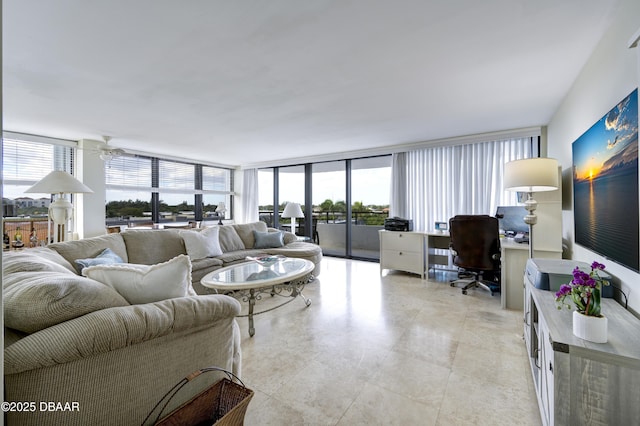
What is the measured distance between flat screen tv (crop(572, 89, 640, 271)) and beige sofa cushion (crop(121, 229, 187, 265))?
4126 millimetres

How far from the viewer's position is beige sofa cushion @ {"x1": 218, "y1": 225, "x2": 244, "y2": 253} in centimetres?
436

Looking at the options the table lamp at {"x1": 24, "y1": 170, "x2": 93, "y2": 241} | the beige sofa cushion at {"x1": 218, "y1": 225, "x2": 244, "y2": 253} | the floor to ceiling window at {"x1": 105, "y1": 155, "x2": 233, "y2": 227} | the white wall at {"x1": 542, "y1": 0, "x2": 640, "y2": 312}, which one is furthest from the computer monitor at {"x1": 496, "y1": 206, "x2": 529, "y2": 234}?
the floor to ceiling window at {"x1": 105, "y1": 155, "x2": 233, "y2": 227}

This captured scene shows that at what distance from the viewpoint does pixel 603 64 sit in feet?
6.11

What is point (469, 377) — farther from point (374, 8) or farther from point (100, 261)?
point (100, 261)

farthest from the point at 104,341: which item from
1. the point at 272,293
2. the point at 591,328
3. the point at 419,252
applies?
the point at 419,252

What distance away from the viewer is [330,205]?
246 inches

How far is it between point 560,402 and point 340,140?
4.20 meters

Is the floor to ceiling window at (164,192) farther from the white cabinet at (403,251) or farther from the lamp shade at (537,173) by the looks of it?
the lamp shade at (537,173)

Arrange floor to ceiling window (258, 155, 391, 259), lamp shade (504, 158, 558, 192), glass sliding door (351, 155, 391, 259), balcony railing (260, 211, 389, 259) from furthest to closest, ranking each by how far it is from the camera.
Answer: balcony railing (260, 211, 389, 259) → floor to ceiling window (258, 155, 391, 259) → glass sliding door (351, 155, 391, 259) → lamp shade (504, 158, 558, 192)

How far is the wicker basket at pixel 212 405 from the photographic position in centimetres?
109

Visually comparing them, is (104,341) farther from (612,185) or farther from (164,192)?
(164,192)

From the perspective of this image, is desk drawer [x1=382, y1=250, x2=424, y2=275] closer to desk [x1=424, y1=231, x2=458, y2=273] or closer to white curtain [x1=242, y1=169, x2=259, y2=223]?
desk [x1=424, y1=231, x2=458, y2=273]

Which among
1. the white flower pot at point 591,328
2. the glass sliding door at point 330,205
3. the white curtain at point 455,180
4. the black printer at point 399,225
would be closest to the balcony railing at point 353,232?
the glass sliding door at point 330,205

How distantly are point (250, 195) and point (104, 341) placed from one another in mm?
6499
